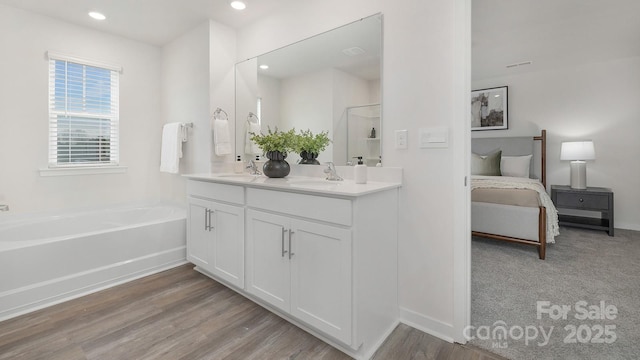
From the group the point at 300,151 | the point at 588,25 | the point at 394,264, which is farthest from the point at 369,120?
the point at 588,25

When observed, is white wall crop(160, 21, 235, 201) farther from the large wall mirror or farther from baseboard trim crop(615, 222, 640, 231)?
baseboard trim crop(615, 222, 640, 231)

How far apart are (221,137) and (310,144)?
40.2 inches

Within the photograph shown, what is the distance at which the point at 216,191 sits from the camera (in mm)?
2279

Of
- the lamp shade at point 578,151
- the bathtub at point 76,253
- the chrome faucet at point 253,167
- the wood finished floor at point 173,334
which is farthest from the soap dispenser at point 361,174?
the lamp shade at point 578,151

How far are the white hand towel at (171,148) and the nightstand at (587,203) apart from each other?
495cm

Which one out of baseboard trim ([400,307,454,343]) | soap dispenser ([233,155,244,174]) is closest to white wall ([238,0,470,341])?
baseboard trim ([400,307,454,343])

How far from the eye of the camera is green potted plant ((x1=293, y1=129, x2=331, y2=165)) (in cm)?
233

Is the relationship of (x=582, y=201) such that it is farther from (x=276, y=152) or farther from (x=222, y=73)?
(x=222, y=73)

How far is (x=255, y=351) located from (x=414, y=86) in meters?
1.77

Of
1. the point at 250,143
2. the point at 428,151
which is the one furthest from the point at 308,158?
the point at 428,151

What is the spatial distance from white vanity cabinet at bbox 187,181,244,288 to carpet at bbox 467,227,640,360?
157cm

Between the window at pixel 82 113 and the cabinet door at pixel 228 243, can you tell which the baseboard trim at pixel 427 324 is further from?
the window at pixel 82 113

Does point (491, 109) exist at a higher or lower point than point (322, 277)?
higher

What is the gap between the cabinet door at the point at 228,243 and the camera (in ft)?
6.76
